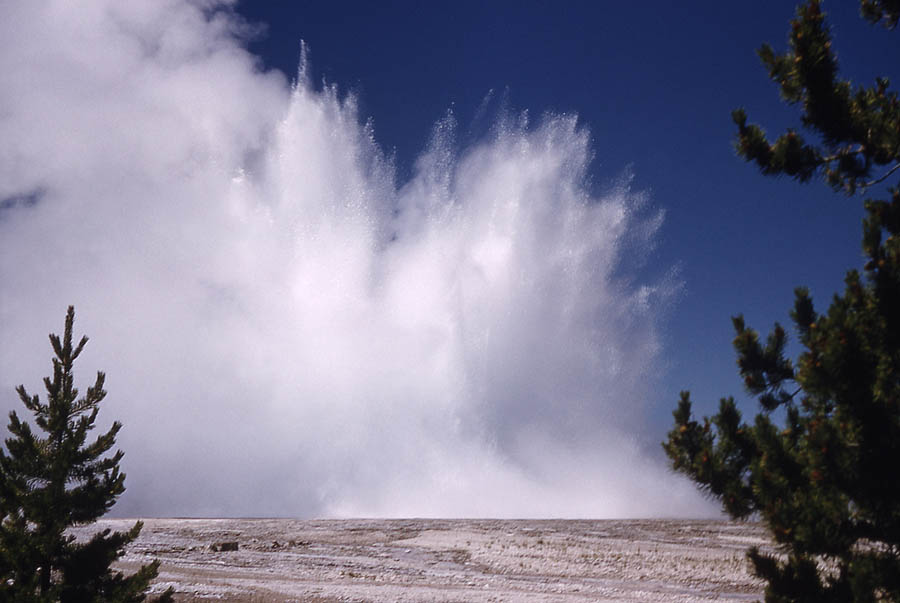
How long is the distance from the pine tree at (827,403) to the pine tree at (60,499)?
12155mm

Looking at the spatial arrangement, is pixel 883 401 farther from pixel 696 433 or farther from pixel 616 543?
pixel 616 543

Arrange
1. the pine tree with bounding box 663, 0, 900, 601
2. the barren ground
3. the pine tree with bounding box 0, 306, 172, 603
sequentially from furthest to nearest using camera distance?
the barren ground, the pine tree with bounding box 0, 306, 172, 603, the pine tree with bounding box 663, 0, 900, 601

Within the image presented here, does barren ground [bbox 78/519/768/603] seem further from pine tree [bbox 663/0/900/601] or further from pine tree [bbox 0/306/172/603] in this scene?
pine tree [bbox 663/0/900/601]

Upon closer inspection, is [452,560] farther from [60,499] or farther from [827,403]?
[827,403]

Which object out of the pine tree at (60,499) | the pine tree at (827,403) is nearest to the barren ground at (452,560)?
the pine tree at (60,499)

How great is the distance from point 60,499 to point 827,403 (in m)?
14.6

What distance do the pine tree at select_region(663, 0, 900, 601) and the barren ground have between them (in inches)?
518

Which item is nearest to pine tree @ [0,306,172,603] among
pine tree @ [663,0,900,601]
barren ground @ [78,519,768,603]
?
barren ground @ [78,519,768,603]

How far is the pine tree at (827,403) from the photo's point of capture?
5.50 m

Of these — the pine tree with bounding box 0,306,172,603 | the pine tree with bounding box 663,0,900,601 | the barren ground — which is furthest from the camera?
the barren ground

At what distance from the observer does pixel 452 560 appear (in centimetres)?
2662

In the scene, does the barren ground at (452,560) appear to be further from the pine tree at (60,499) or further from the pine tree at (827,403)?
the pine tree at (827,403)

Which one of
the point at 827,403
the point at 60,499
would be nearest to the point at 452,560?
the point at 60,499

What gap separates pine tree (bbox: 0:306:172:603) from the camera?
39.6 feet
